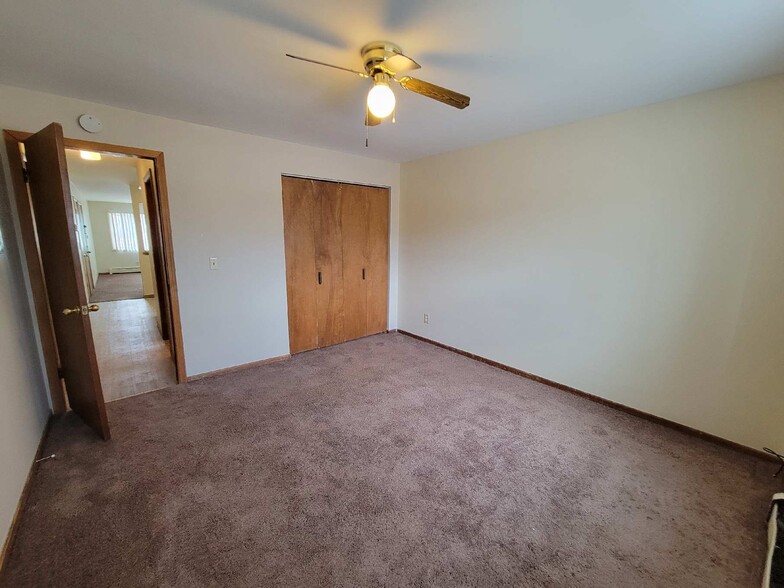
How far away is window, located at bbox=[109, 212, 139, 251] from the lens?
31.9ft

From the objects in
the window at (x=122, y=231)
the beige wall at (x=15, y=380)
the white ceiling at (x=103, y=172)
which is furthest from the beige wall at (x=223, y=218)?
the window at (x=122, y=231)

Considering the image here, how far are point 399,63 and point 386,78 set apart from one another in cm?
10

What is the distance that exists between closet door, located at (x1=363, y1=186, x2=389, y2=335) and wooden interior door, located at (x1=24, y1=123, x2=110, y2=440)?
279 centimetres

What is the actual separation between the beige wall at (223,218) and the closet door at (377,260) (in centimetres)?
65

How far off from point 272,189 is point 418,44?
2.20m

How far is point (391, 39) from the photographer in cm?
150

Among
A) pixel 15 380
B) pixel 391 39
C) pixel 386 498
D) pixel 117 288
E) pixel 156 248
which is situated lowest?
pixel 386 498

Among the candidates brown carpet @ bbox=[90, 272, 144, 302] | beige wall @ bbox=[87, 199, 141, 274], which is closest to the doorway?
brown carpet @ bbox=[90, 272, 144, 302]

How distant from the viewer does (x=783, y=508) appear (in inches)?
61.1

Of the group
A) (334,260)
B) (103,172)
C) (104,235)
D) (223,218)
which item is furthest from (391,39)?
(104,235)

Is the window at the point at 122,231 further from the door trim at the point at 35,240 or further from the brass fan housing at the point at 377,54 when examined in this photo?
the brass fan housing at the point at 377,54

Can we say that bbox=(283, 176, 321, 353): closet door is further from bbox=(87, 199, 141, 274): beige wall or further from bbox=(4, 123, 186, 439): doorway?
bbox=(87, 199, 141, 274): beige wall

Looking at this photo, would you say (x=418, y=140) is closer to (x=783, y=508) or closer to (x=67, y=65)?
(x=67, y=65)

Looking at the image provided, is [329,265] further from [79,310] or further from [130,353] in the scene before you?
[130,353]
